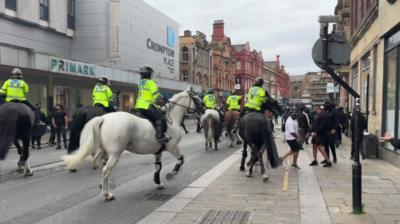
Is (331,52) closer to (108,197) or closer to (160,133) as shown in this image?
(160,133)

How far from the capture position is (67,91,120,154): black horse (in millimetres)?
9914

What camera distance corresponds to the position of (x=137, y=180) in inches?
381

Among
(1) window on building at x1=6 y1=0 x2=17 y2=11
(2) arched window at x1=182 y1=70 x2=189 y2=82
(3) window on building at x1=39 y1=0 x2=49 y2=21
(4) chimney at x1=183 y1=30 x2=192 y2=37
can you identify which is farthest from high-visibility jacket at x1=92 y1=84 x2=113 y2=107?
(4) chimney at x1=183 y1=30 x2=192 y2=37

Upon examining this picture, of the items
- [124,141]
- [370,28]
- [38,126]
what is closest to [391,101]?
[370,28]

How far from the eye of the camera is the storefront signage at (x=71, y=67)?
23.7m

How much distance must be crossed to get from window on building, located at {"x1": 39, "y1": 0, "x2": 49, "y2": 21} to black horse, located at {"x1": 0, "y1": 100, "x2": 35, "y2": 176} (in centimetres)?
2086

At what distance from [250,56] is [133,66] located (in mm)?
56895

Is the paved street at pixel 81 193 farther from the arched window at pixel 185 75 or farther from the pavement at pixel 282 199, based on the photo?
the arched window at pixel 185 75

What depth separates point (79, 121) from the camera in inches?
416

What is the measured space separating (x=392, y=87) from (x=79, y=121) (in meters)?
8.60

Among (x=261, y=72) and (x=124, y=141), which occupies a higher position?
(x=261, y=72)

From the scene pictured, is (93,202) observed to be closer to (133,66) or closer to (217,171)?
(217,171)

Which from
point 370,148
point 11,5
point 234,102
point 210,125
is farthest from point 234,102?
point 11,5

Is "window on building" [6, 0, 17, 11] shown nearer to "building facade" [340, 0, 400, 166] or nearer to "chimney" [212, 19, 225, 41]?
"building facade" [340, 0, 400, 166]
